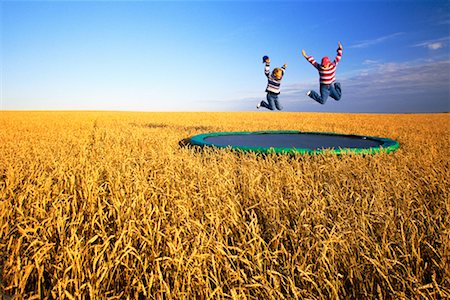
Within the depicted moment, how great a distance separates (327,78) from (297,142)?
144 cm

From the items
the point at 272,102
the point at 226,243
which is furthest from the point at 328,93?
the point at 226,243

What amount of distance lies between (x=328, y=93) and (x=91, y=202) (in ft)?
14.9

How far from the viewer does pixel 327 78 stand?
5227mm

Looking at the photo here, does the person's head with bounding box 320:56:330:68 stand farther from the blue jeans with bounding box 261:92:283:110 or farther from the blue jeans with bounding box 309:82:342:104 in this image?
the blue jeans with bounding box 261:92:283:110

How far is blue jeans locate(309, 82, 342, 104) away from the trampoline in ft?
2.90

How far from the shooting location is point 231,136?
7.31m

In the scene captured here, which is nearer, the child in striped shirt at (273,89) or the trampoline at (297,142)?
the trampoline at (297,142)

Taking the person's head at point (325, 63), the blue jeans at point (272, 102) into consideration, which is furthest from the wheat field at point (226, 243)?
the blue jeans at point (272, 102)

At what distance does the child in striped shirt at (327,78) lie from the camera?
5.19 meters

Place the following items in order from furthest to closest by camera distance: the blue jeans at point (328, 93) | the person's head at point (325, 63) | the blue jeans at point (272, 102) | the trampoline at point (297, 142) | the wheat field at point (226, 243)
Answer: the blue jeans at point (272, 102)
the blue jeans at point (328, 93)
the person's head at point (325, 63)
the trampoline at point (297, 142)
the wheat field at point (226, 243)

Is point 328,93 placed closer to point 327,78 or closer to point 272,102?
point 327,78

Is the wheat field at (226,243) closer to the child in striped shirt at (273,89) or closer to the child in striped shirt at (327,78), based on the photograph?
the child in striped shirt at (327,78)

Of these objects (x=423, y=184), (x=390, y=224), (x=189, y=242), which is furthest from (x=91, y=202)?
(x=423, y=184)

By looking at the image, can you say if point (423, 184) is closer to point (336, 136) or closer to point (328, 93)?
point (328, 93)
